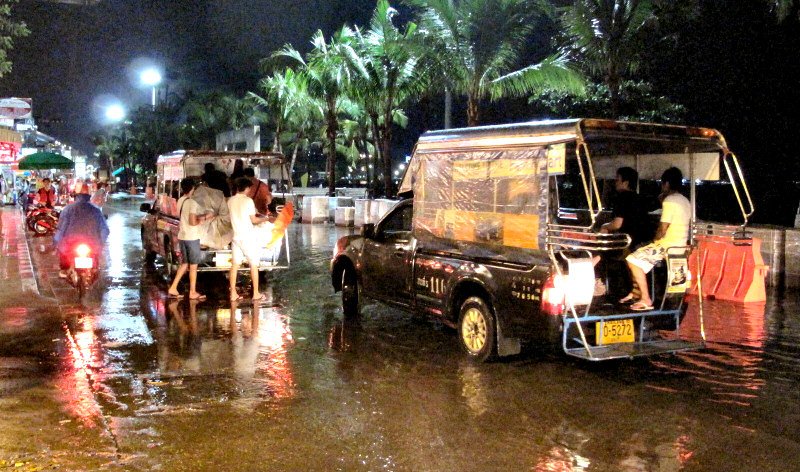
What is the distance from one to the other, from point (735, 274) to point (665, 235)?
4.75 meters

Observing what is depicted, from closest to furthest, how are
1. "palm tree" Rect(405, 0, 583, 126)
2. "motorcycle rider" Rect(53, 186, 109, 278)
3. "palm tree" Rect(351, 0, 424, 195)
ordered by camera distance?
"motorcycle rider" Rect(53, 186, 109, 278) → "palm tree" Rect(405, 0, 583, 126) → "palm tree" Rect(351, 0, 424, 195)

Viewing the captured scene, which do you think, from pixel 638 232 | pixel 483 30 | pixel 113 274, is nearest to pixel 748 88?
pixel 483 30

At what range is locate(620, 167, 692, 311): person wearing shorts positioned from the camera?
23.8 feet

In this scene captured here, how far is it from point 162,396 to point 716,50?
20.4 meters

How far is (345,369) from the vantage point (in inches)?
286

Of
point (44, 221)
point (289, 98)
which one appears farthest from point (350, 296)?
point (289, 98)

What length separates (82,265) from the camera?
1066 centimetres

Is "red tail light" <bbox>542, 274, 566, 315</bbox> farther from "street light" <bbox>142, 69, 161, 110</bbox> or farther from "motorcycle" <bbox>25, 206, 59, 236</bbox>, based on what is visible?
"street light" <bbox>142, 69, 161, 110</bbox>

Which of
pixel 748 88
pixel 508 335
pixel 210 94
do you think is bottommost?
pixel 508 335

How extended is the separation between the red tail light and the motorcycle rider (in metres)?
7.05

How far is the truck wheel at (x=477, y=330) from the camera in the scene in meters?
7.31

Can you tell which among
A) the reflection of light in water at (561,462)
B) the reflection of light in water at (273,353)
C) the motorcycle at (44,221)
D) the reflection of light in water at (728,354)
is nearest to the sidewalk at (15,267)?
the motorcycle at (44,221)

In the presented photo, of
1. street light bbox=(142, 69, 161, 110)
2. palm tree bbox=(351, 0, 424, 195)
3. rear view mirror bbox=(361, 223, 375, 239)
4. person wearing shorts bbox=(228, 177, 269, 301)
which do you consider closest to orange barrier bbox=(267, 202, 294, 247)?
person wearing shorts bbox=(228, 177, 269, 301)

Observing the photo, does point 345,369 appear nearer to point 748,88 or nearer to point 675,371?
point 675,371
